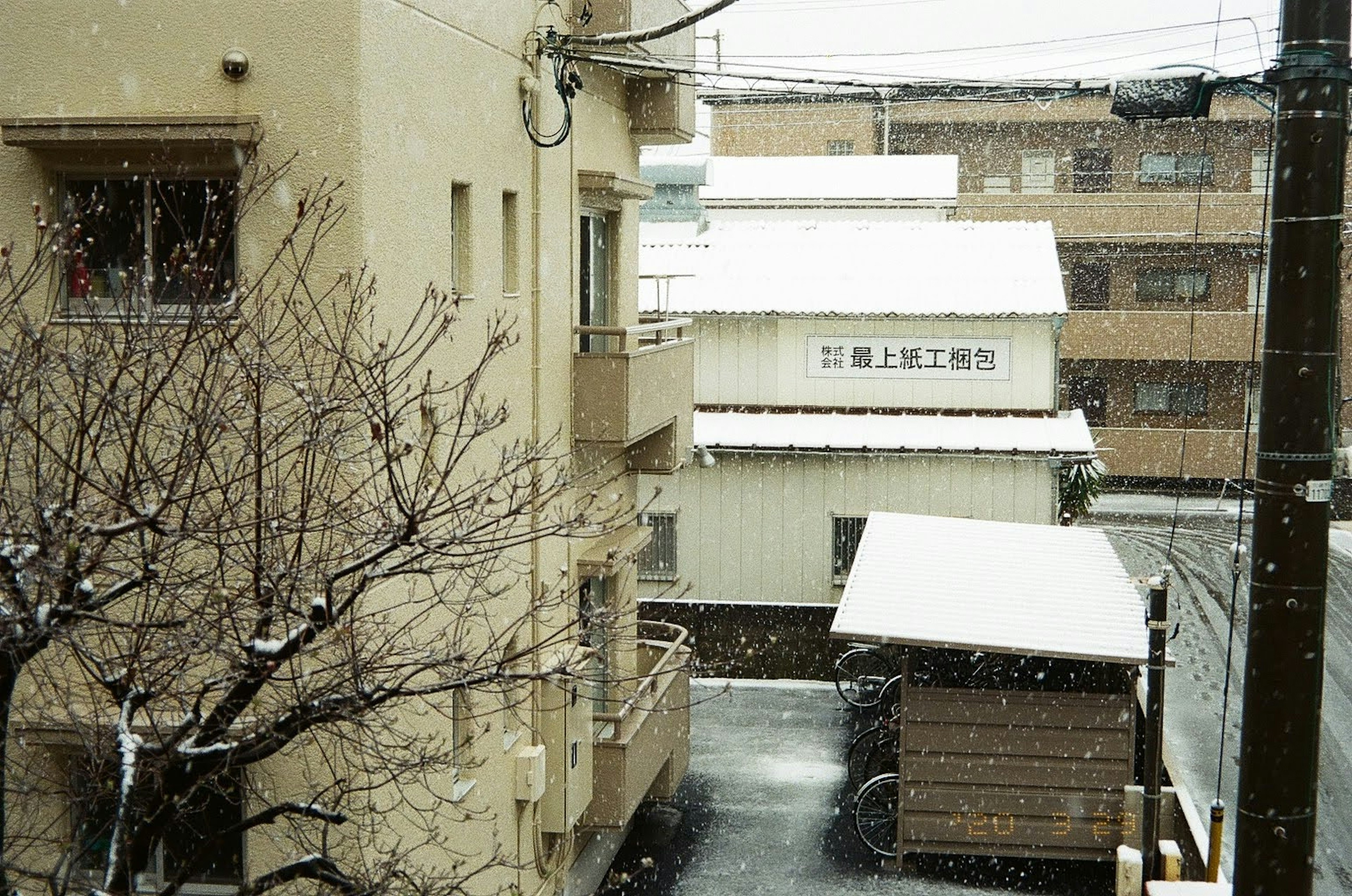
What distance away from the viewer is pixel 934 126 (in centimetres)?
4428

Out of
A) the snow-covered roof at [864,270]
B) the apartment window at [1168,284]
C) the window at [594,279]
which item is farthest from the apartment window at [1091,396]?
the window at [594,279]

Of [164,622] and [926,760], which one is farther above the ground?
[164,622]

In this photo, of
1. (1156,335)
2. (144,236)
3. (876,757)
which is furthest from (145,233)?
(1156,335)

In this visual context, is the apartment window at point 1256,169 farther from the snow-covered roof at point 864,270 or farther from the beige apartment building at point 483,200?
the beige apartment building at point 483,200

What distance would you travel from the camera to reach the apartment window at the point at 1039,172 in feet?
141

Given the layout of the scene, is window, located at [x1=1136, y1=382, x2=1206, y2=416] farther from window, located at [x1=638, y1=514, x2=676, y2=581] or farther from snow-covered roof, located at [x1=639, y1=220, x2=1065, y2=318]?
window, located at [x1=638, y1=514, x2=676, y2=581]

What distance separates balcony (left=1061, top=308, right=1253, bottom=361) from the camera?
39.4 metres

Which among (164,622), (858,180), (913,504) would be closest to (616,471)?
(164,622)

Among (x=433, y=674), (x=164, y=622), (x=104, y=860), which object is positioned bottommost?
(x=104, y=860)

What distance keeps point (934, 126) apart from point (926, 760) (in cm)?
3233

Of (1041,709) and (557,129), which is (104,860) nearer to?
(557,129)

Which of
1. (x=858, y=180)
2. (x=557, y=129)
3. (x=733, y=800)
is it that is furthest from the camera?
(x=858, y=180)

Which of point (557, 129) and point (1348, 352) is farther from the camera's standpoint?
point (1348, 352)

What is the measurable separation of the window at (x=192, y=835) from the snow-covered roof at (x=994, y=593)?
7083mm
